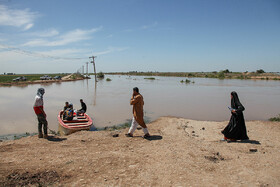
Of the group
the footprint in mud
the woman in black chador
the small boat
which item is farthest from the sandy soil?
the small boat

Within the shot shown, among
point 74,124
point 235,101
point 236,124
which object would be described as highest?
point 235,101

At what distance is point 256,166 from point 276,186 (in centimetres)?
84

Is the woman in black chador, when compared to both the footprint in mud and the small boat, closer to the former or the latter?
the footprint in mud

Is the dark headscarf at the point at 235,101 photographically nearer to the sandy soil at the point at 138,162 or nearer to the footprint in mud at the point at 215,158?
the sandy soil at the point at 138,162

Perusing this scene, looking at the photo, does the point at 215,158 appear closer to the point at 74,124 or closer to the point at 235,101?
the point at 235,101

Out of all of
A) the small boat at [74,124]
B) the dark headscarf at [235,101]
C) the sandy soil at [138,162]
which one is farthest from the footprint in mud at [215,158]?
the small boat at [74,124]

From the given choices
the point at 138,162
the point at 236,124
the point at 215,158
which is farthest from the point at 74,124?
the point at 236,124

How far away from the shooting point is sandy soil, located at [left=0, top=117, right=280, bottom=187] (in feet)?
11.6

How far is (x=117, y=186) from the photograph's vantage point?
338 cm

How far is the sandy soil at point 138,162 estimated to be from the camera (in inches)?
140

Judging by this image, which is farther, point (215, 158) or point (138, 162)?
point (215, 158)

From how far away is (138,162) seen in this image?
436cm

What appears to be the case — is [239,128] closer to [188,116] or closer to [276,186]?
[276,186]

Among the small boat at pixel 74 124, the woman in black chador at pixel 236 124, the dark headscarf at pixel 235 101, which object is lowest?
the small boat at pixel 74 124
